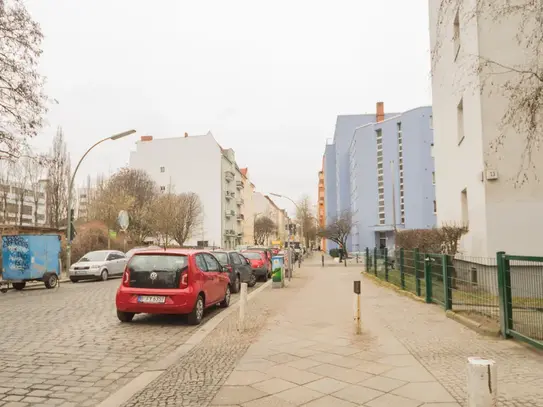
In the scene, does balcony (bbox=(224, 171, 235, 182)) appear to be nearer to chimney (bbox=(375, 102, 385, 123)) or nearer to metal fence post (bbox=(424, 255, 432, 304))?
chimney (bbox=(375, 102, 385, 123))

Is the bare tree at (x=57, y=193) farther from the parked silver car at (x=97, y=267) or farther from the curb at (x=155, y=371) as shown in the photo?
the curb at (x=155, y=371)

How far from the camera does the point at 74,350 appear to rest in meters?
7.07

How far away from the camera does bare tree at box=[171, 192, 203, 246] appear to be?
51531 millimetres

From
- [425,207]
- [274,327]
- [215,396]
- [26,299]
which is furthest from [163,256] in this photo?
[425,207]

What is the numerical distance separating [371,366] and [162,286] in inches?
197

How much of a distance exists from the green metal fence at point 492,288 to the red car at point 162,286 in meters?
→ 5.35

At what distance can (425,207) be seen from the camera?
50.2 m

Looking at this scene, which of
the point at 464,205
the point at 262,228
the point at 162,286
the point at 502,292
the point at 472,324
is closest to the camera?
the point at 502,292

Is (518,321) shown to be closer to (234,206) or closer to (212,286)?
(212,286)

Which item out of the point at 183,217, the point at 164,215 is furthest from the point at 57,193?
the point at 183,217

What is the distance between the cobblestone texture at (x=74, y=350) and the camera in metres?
5.08

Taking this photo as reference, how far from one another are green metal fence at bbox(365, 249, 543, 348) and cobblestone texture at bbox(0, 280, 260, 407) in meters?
5.12

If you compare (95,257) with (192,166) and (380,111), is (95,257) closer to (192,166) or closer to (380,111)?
(192,166)

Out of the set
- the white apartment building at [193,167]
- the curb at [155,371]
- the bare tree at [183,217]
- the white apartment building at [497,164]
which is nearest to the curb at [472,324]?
the curb at [155,371]
